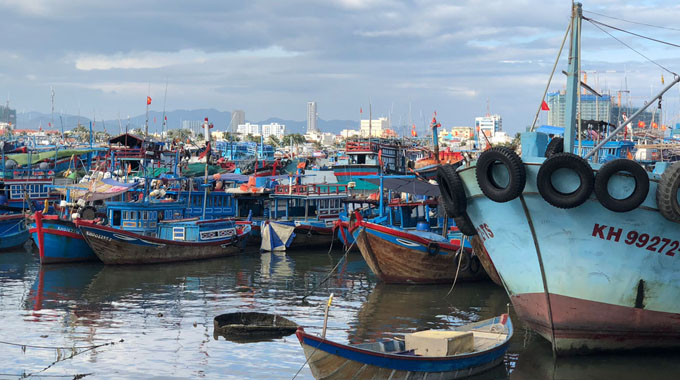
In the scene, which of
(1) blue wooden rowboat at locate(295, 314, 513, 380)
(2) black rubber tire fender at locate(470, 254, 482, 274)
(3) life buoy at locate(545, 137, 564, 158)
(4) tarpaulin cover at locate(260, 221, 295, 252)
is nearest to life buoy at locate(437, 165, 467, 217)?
(3) life buoy at locate(545, 137, 564, 158)

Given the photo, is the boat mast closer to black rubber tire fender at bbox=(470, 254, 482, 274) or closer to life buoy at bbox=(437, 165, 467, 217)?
life buoy at bbox=(437, 165, 467, 217)

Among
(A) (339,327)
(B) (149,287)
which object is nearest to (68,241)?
(B) (149,287)

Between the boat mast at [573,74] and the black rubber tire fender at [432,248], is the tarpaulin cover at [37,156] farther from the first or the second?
the boat mast at [573,74]

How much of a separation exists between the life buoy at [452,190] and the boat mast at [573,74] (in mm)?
2476

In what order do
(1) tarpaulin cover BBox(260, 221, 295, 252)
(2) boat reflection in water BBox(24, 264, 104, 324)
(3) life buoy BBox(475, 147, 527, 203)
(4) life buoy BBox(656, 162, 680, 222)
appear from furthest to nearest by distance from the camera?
(1) tarpaulin cover BBox(260, 221, 295, 252), (2) boat reflection in water BBox(24, 264, 104, 324), (3) life buoy BBox(475, 147, 527, 203), (4) life buoy BBox(656, 162, 680, 222)

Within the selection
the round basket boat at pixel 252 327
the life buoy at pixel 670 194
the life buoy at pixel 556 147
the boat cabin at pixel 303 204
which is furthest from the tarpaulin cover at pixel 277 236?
the life buoy at pixel 670 194

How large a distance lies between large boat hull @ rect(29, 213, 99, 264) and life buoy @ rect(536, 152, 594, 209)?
22357 mm

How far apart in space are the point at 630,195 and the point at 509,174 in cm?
234

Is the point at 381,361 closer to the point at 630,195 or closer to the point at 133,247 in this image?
the point at 630,195

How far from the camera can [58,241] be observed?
31219mm

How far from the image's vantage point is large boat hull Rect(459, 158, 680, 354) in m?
14.9

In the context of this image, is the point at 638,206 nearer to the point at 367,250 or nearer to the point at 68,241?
the point at 367,250

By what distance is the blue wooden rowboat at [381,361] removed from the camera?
Answer: 12680 mm

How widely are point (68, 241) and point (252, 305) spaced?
12434 mm
